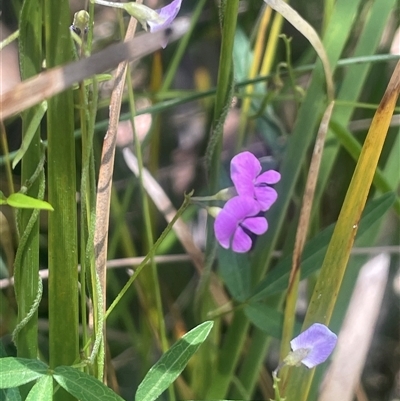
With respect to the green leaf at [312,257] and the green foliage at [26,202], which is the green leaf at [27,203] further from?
the green leaf at [312,257]

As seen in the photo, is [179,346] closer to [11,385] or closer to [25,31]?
[11,385]

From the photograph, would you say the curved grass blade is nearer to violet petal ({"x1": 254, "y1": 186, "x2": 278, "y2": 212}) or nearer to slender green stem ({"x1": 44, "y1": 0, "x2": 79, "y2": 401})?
violet petal ({"x1": 254, "y1": 186, "x2": 278, "y2": 212})

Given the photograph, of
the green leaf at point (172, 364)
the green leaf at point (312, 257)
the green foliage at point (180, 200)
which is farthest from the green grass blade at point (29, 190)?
the green leaf at point (312, 257)

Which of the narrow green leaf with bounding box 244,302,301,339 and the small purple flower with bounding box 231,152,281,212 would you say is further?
the narrow green leaf with bounding box 244,302,301,339

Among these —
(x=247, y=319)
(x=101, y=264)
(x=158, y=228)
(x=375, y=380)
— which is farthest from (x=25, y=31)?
(x=375, y=380)

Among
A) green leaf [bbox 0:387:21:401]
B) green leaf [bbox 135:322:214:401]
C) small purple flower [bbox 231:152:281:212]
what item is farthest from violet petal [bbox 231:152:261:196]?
green leaf [bbox 0:387:21:401]

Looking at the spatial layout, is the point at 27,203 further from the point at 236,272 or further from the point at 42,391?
the point at 236,272
